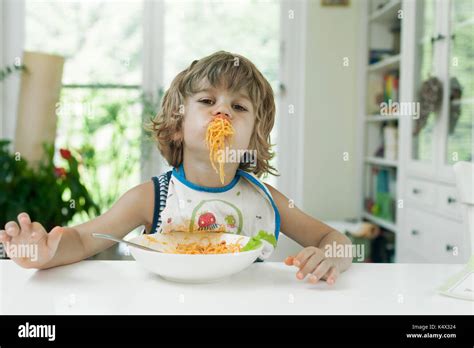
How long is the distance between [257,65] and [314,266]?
10.7 ft

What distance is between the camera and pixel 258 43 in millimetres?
4164

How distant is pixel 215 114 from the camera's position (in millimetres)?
1271

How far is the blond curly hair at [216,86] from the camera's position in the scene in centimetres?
133

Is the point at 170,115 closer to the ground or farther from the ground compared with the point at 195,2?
closer to the ground

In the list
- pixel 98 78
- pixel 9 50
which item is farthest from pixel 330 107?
pixel 9 50

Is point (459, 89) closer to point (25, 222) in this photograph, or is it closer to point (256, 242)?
point (256, 242)

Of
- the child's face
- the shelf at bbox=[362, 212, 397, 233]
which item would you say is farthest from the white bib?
the shelf at bbox=[362, 212, 397, 233]

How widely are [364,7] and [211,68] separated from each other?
10.1 feet

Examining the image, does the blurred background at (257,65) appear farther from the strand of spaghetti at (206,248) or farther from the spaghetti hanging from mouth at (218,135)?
the strand of spaghetti at (206,248)

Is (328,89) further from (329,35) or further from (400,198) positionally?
(400,198)

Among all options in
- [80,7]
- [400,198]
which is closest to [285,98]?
[400,198]

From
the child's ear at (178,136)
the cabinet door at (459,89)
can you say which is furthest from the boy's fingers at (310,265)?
the cabinet door at (459,89)
